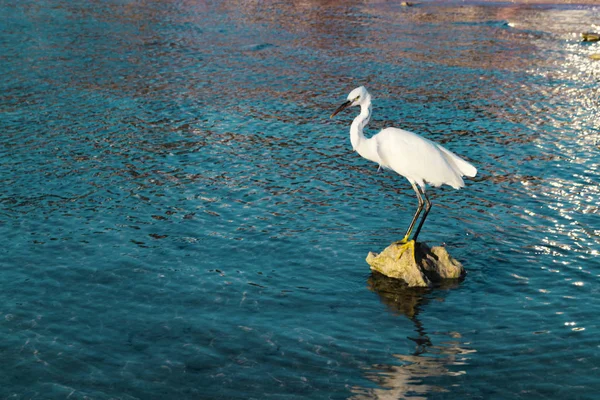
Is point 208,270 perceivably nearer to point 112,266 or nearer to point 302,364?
point 112,266

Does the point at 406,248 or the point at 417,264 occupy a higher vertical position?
the point at 406,248

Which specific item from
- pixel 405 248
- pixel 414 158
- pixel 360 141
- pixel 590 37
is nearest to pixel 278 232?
pixel 360 141

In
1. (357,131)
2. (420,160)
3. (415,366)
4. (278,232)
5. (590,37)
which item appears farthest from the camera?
(590,37)

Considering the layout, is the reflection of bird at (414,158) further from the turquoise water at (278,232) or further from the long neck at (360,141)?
the turquoise water at (278,232)

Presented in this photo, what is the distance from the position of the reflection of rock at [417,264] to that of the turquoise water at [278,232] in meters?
0.30

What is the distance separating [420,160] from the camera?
14.2 meters

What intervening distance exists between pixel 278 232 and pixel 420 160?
3860 mm

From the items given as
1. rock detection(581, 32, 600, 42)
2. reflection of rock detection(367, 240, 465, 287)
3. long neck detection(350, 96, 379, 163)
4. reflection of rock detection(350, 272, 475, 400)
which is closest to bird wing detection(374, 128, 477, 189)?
long neck detection(350, 96, 379, 163)

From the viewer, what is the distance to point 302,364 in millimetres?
11281

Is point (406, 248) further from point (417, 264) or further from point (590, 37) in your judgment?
point (590, 37)

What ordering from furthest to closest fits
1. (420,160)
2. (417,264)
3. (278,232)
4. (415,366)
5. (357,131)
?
(278,232), (357,131), (420,160), (417,264), (415,366)

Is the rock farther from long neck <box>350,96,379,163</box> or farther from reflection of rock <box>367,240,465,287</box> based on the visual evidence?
reflection of rock <box>367,240,465,287</box>

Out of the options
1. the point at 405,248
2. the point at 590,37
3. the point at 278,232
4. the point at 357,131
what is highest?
the point at 590,37

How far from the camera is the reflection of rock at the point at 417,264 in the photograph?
1366 cm
